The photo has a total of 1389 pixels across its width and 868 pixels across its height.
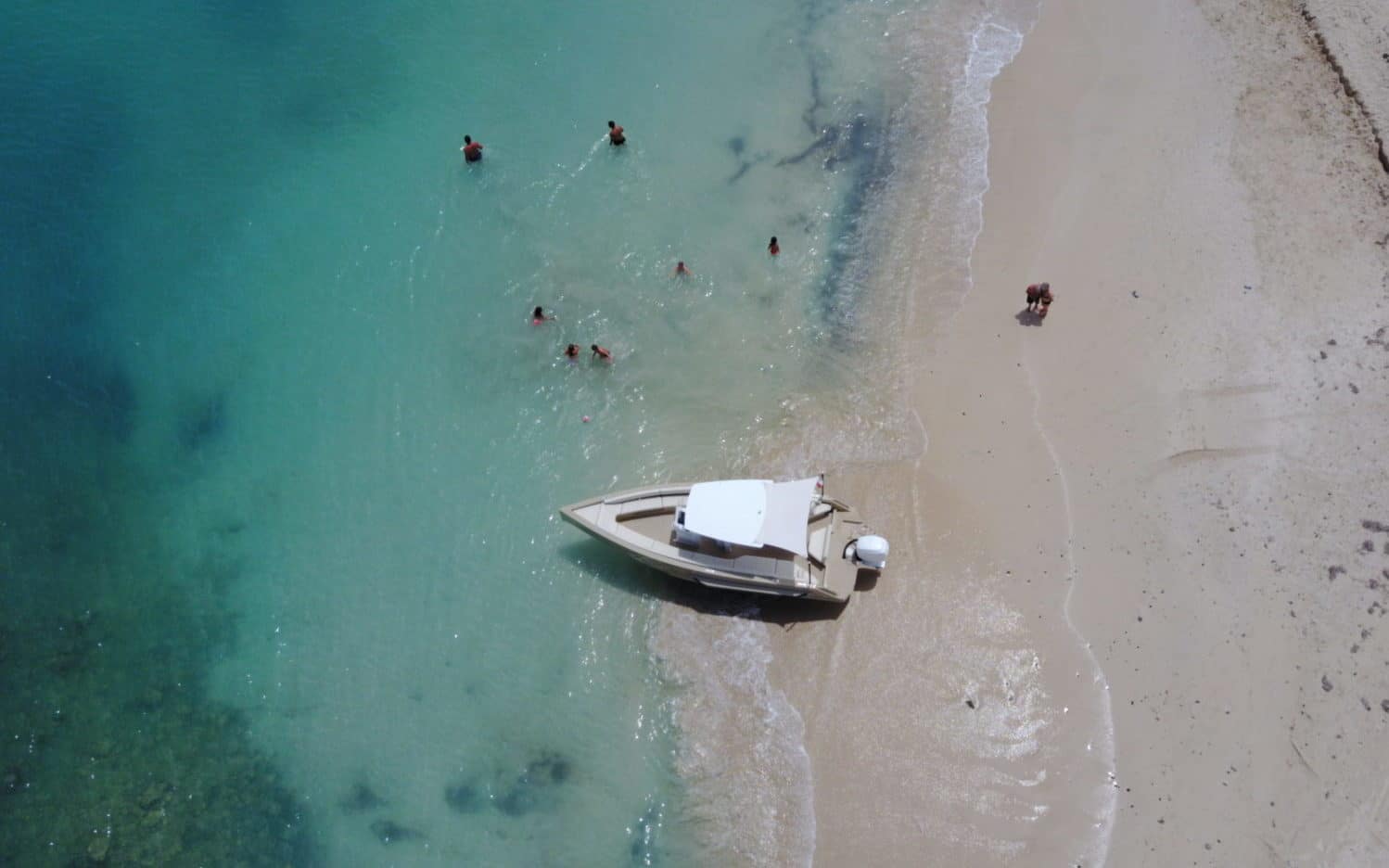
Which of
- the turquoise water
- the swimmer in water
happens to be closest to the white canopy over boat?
the turquoise water

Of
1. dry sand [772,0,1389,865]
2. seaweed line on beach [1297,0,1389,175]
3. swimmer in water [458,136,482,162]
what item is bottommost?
dry sand [772,0,1389,865]

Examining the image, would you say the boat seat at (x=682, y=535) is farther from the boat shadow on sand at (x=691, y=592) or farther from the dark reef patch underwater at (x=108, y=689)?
the dark reef patch underwater at (x=108, y=689)

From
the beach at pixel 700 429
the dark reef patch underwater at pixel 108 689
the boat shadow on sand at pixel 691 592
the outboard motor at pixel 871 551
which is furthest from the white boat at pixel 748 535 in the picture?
the dark reef patch underwater at pixel 108 689

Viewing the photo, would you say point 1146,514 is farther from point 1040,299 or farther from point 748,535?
point 748,535

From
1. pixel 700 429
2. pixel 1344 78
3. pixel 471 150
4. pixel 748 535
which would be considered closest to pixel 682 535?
pixel 748 535

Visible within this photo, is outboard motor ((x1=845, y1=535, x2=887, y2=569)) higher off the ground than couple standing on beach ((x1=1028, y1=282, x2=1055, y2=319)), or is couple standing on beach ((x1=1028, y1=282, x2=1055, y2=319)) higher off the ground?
couple standing on beach ((x1=1028, y1=282, x2=1055, y2=319))

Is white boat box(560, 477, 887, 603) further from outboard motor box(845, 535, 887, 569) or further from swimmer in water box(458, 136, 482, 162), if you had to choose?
swimmer in water box(458, 136, 482, 162)
